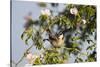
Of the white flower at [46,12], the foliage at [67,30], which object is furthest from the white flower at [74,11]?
the white flower at [46,12]

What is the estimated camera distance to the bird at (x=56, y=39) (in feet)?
4.75

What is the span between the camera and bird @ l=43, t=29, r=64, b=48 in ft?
4.75

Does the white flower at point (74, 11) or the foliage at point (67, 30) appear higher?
the white flower at point (74, 11)

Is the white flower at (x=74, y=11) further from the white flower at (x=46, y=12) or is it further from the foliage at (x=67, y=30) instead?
the white flower at (x=46, y=12)

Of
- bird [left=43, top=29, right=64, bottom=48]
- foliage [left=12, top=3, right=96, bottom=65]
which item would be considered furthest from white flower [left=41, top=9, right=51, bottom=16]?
bird [left=43, top=29, right=64, bottom=48]

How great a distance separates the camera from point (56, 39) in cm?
146

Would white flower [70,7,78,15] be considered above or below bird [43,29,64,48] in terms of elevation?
above

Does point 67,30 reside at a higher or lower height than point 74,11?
lower

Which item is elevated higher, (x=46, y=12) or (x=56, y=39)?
(x=46, y=12)

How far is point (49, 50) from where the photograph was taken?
56.9 inches

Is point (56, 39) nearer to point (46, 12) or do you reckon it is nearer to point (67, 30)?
point (67, 30)

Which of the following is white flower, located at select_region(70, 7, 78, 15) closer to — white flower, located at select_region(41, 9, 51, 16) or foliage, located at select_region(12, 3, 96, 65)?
foliage, located at select_region(12, 3, 96, 65)

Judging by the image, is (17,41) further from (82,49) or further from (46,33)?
(82,49)

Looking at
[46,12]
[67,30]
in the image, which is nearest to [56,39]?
[67,30]
